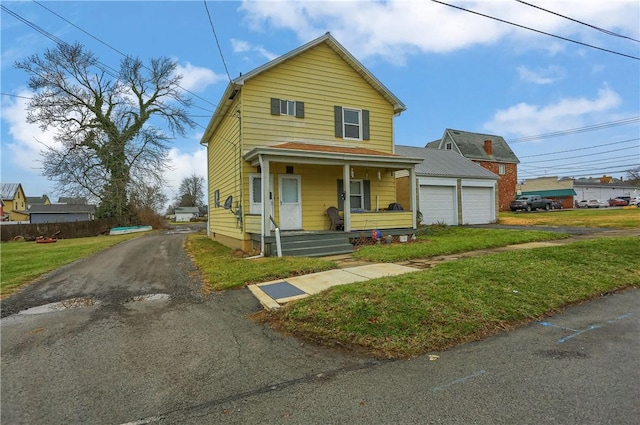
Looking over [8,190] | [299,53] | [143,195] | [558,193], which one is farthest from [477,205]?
[8,190]

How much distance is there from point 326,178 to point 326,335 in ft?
30.7

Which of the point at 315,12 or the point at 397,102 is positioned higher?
the point at 315,12

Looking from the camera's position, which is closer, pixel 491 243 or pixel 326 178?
pixel 491 243

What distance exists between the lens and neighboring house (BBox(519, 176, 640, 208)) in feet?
160

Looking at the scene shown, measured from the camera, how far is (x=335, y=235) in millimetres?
11273

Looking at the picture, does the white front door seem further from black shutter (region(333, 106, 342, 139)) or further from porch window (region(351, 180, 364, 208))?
black shutter (region(333, 106, 342, 139))

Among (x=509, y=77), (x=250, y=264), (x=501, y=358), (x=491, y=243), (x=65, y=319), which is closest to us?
(x=501, y=358)

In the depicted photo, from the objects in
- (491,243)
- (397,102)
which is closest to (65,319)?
(491,243)

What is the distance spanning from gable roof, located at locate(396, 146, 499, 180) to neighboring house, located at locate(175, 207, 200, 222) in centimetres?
6414

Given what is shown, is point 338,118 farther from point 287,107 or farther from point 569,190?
point 569,190

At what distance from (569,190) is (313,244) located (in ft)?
170

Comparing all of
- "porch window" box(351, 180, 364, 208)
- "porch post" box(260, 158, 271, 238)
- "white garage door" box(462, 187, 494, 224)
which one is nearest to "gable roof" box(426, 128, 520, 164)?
"white garage door" box(462, 187, 494, 224)

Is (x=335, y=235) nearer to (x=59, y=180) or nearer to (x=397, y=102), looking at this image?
→ (x=397, y=102)

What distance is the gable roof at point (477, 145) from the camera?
3538 centimetres
